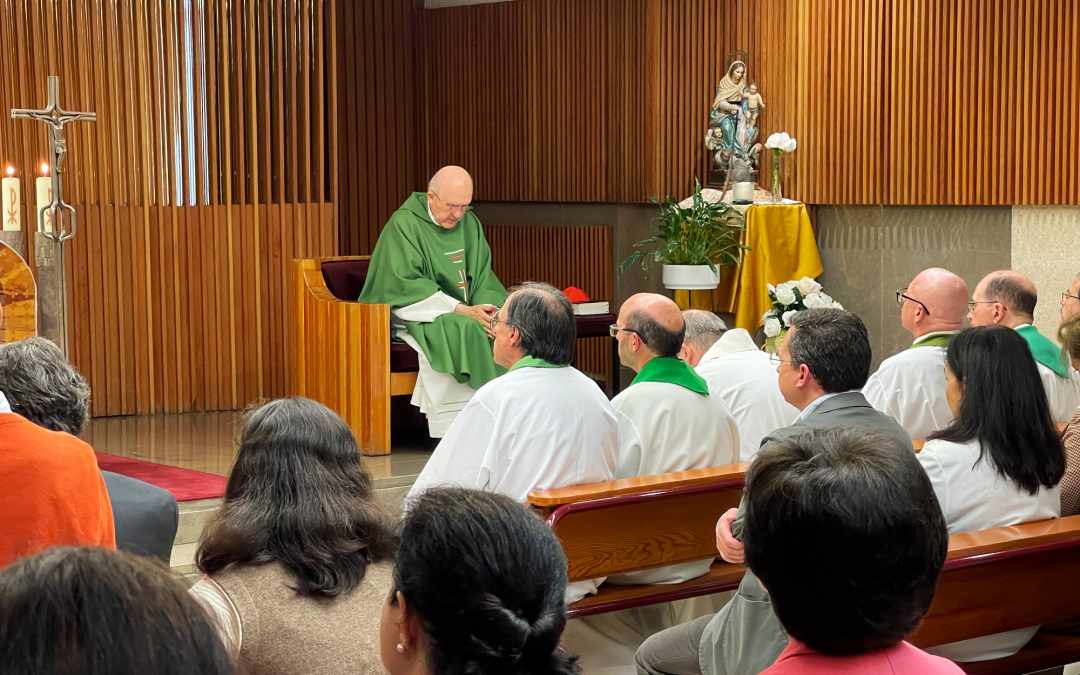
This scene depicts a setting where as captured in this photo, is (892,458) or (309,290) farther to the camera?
(309,290)

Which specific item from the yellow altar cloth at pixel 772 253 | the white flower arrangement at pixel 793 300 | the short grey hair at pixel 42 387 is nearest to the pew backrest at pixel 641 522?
the short grey hair at pixel 42 387

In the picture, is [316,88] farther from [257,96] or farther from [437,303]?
[437,303]

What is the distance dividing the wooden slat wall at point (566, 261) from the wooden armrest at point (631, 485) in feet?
20.4

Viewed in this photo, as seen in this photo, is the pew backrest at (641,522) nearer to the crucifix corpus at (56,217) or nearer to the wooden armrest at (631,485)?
the wooden armrest at (631,485)

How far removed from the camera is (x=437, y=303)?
687cm

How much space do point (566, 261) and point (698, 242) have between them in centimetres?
211

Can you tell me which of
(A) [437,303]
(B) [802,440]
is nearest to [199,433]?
(A) [437,303]

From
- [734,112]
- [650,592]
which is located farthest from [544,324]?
[734,112]

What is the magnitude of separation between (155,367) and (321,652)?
6087mm

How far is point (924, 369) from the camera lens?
4887mm

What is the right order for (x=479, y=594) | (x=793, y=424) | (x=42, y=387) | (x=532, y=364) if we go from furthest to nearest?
(x=532, y=364), (x=793, y=424), (x=42, y=387), (x=479, y=594)

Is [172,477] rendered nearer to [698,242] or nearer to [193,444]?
[193,444]

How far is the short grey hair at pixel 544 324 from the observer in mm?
4176

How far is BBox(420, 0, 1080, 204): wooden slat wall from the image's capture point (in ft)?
25.1
